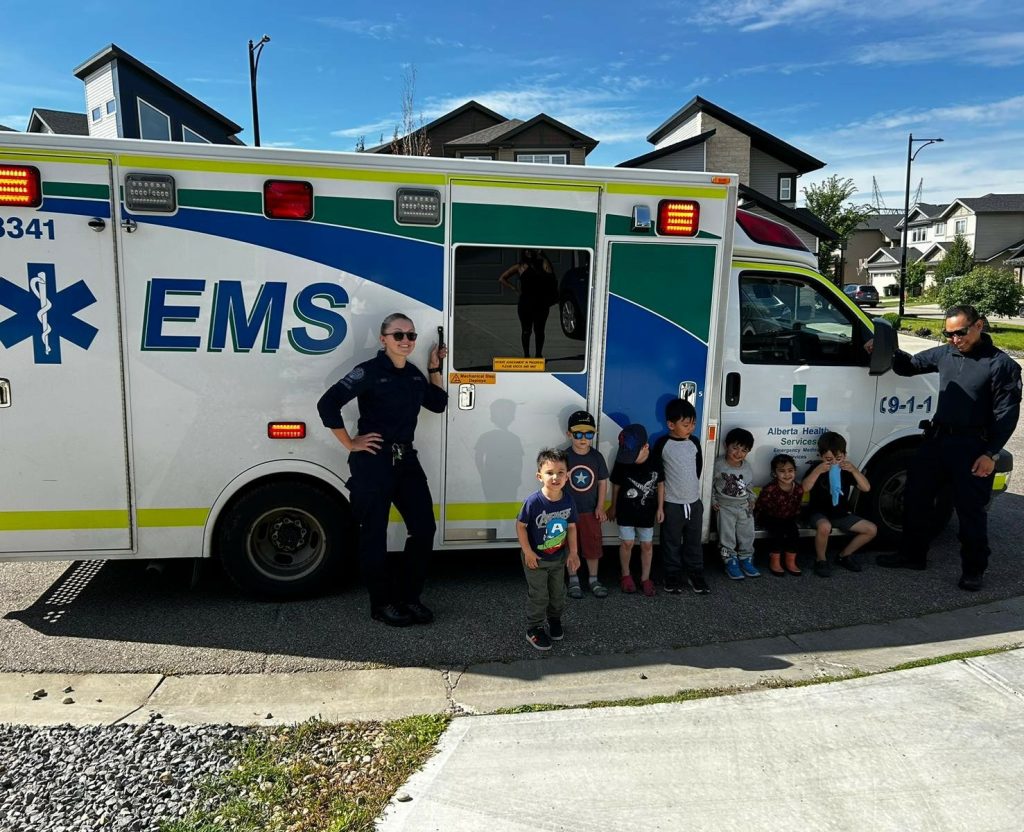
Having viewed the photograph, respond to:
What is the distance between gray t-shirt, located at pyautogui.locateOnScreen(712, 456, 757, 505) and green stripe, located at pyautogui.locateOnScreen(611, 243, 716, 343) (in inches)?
35.4

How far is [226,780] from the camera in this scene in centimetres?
303

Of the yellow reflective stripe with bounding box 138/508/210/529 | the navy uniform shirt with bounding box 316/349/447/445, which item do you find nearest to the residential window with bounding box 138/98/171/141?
the yellow reflective stripe with bounding box 138/508/210/529

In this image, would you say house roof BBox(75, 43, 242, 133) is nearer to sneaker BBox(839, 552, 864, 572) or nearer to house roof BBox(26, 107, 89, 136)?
house roof BBox(26, 107, 89, 136)

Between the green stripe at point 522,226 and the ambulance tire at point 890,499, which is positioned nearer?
the green stripe at point 522,226

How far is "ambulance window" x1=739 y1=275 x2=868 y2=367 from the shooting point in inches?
202

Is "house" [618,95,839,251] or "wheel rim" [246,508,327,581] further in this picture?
"house" [618,95,839,251]

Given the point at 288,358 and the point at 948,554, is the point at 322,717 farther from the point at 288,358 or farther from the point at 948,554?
the point at 948,554

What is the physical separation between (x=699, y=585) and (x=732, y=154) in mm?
29488

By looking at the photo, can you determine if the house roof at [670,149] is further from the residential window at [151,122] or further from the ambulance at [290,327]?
the ambulance at [290,327]

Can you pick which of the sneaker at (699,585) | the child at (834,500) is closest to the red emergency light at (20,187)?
the sneaker at (699,585)

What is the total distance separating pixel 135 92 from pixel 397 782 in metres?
24.2

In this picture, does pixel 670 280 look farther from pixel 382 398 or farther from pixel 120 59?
pixel 120 59

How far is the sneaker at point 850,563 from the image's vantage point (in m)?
5.41

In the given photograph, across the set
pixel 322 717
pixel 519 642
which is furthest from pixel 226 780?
pixel 519 642
